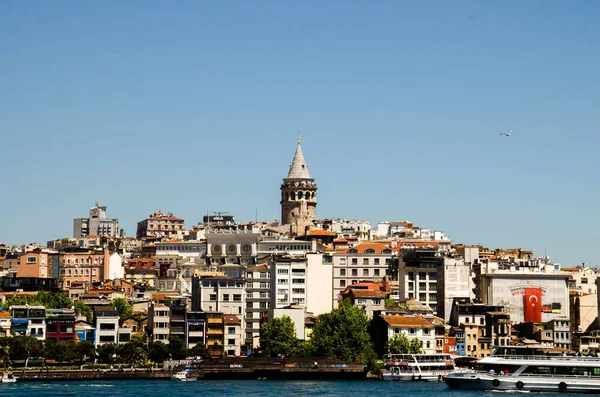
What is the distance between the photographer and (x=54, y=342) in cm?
9181

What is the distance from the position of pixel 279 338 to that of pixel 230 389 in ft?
56.2

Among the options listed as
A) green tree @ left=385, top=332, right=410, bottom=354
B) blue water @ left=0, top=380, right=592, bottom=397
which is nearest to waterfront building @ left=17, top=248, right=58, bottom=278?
blue water @ left=0, top=380, right=592, bottom=397

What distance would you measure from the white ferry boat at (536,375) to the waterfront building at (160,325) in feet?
92.8

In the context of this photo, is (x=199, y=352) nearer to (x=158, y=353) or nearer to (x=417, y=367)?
(x=158, y=353)

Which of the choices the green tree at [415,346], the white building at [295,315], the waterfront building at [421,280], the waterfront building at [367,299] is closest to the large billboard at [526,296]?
the waterfront building at [421,280]

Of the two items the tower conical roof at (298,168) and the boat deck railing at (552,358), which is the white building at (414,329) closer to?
the boat deck railing at (552,358)

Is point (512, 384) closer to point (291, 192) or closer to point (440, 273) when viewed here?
point (440, 273)

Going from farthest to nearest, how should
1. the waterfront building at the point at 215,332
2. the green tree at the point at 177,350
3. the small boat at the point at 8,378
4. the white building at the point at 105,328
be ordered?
the waterfront building at the point at 215,332
the white building at the point at 105,328
the green tree at the point at 177,350
the small boat at the point at 8,378

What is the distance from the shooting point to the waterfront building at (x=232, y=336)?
322 ft

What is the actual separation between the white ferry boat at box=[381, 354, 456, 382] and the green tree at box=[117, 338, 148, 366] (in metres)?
16.5

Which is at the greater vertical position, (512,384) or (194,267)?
(194,267)

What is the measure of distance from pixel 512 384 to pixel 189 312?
31.8 metres

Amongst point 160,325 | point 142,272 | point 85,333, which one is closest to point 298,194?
point 142,272

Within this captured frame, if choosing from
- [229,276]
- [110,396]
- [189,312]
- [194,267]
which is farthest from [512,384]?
[194,267]
